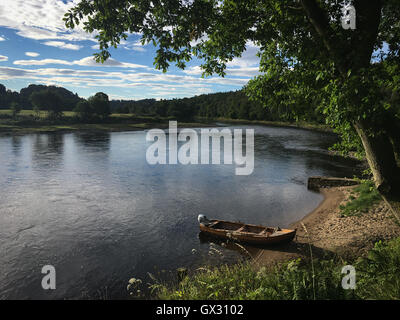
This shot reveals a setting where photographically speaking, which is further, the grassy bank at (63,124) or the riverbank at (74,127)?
the grassy bank at (63,124)

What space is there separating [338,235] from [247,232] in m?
5.53

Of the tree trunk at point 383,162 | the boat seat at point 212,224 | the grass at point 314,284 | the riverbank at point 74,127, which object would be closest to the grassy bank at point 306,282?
the grass at point 314,284

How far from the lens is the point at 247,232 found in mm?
18141

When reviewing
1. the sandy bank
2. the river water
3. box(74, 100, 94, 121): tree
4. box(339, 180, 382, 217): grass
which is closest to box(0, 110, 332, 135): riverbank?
box(74, 100, 94, 121): tree

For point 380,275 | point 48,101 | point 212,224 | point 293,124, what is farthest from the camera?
point 293,124

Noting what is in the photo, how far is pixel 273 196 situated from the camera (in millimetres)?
28000

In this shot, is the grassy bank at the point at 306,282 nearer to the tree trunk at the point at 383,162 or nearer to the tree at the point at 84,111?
the tree trunk at the point at 383,162

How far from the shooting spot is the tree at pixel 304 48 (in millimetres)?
7359

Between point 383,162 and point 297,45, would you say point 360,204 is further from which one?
point 297,45

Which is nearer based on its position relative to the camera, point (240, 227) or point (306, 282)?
point (306, 282)

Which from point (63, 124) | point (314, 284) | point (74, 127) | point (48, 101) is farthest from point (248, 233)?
point (48, 101)

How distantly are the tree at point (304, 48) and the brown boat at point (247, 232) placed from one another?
8543mm

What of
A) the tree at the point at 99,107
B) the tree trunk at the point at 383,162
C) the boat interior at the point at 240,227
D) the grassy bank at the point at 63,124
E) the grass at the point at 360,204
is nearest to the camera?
the tree trunk at the point at 383,162
